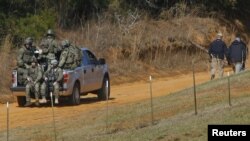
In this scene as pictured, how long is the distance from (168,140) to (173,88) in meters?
17.2

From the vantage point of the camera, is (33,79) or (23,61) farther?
(23,61)

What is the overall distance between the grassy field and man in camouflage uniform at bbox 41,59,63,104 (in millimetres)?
1107

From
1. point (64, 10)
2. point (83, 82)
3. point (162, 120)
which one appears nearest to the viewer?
point (162, 120)

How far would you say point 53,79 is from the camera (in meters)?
23.8

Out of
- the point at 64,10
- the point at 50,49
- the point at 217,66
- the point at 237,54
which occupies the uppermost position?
the point at 64,10

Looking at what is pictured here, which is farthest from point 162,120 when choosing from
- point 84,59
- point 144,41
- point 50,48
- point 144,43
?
point 144,41

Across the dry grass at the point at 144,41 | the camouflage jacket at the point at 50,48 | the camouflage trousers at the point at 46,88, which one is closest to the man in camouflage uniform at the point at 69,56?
the camouflage jacket at the point at 50,48

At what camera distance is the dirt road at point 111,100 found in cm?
2153

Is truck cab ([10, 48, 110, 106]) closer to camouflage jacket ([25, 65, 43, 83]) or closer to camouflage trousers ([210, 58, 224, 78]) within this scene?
camouflage jacket ([25, 65, 43, 83])

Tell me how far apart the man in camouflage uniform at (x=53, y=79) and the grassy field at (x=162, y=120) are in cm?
111

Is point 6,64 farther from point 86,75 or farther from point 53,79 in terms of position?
point 53,79

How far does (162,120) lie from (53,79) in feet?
22.7

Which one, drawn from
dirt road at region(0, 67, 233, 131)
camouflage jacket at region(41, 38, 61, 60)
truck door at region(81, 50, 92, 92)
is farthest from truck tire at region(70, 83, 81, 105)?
camouflage jacket at region(41, 38, 61, 60)

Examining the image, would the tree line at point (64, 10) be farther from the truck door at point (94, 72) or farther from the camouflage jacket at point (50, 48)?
the camouflage jacket at point (50, 48)
